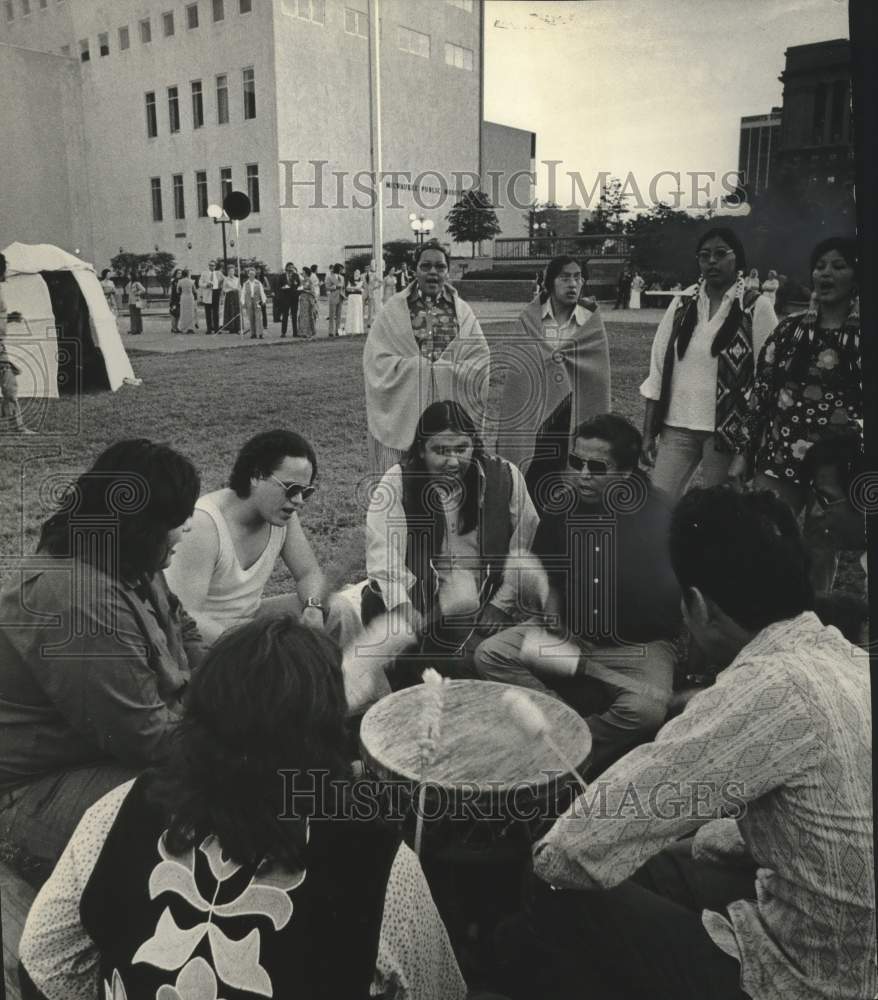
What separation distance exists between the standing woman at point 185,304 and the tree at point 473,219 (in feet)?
1.80

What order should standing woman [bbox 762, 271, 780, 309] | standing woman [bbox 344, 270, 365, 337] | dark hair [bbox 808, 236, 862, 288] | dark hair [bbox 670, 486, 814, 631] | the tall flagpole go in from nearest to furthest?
dark hair [bbox 670, 486, 814, 631], dark hair [bbox 808, 236, 862, 288], standing woman [bbox 762, 271, 780, 309], the tall flagpole, standing woman [bbox 344, 270, 365, 337]

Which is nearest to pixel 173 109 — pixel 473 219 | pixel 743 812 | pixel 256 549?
pixel 473 219

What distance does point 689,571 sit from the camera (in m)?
1.45

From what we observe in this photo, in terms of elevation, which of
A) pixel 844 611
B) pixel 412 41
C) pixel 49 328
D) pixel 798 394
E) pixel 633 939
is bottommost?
pixel 633 939

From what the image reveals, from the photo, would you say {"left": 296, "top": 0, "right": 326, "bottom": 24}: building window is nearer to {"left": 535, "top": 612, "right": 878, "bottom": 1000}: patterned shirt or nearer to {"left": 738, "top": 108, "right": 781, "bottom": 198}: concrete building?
{"left": 738, "top": 108, "right": 781, "bottom": 198}: concrete building

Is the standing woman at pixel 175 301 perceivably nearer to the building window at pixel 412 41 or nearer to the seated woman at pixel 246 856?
the building window at pixel 412 41

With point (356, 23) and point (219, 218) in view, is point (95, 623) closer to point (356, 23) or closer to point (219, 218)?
point (219, 218)

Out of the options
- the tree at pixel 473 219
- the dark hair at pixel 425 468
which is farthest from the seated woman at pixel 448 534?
the tree at pixel 473 219

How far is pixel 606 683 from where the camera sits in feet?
6.17

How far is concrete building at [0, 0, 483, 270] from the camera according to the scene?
173 cm

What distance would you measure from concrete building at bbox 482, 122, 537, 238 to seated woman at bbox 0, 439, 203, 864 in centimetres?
82

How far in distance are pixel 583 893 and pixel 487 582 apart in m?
0.67

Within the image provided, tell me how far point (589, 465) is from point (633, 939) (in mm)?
871

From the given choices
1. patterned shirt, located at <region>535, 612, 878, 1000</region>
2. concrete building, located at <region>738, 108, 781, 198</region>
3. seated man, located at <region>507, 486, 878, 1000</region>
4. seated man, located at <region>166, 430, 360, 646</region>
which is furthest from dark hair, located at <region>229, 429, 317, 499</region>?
concrete building, located at <region>738, 108, 781, 198</region>
